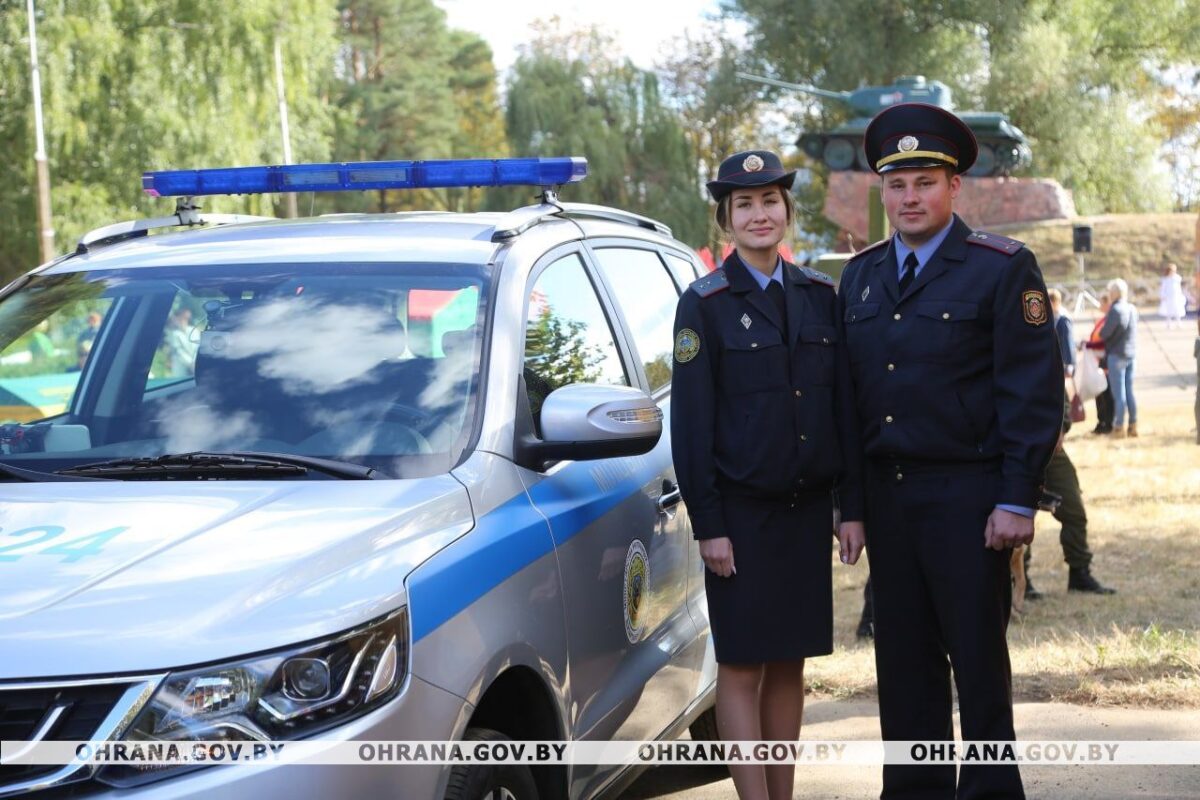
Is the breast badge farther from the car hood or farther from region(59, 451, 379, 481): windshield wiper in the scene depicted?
region(59, 451, 379, 481): windshield wiper

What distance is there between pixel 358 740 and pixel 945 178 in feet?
6.96

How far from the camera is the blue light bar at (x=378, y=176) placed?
407 cm

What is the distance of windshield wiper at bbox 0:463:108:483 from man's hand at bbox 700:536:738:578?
55.5 inches

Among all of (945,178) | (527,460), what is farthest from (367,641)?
(945,178)

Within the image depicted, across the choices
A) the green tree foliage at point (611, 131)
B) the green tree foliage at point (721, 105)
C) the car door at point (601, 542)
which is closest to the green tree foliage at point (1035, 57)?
the green tree foliage at point (721, 105)

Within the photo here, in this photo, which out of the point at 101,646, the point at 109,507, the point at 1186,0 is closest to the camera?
the point at 101,646

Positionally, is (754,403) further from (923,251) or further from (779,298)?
(923,251)

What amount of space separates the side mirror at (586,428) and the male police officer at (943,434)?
0.72 metres

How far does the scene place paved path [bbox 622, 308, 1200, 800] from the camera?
441 cm

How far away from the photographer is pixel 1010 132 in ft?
125

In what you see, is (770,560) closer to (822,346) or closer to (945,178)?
(822,346)

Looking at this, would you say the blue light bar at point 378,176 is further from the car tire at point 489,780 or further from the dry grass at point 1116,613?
the dry grass at point 1116,613

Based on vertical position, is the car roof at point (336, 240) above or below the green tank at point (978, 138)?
below

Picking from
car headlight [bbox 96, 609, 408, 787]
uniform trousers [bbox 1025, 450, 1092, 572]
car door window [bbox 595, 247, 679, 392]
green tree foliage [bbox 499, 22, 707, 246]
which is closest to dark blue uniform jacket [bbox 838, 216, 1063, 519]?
car door window [bbox 595, 247, 679, 392]
